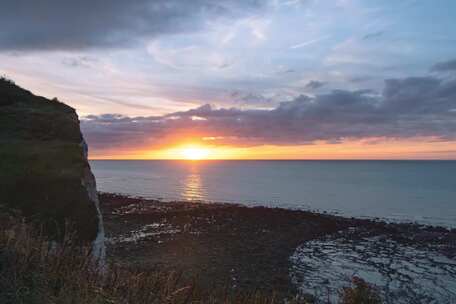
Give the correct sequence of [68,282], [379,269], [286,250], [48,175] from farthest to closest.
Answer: [286,250], [379,269], [48,175], [68,282]

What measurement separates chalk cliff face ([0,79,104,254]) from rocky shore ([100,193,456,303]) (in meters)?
2.23

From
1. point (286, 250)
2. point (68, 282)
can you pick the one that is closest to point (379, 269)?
point (286, 250)

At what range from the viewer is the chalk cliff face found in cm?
1098

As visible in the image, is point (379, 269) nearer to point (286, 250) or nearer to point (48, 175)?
point (286, 250)

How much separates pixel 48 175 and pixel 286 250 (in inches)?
856

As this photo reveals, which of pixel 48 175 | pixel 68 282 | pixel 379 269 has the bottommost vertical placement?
pixel 379 269

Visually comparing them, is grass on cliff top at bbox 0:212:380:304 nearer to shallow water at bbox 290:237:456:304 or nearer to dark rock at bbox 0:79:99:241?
dark rock at bbox 0:79:99:241

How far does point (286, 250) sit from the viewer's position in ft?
96.6

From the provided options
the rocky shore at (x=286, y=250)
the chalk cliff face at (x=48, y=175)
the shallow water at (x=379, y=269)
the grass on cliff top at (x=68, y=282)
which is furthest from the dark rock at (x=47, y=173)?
the shallow water at (x=379, y=269)

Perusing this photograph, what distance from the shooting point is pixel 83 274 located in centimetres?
517

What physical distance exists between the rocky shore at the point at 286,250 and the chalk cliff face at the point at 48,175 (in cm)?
223

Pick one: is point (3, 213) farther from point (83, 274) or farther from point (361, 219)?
point (361, 219)

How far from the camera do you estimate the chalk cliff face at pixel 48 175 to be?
36.0ft

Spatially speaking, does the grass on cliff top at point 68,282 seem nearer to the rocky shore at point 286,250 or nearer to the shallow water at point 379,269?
the rocky shore at point 286,250
